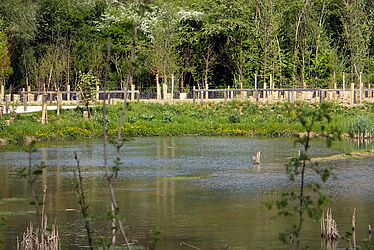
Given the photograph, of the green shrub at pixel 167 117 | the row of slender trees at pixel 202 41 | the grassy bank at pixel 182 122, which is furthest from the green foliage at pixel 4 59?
the green shrub at pixel 167 117

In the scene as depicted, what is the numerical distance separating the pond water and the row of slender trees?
77.8 feet

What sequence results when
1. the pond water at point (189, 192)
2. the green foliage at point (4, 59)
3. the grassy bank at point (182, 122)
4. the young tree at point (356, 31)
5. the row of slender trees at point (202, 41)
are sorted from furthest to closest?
the young tree at point (356, 31), the row of slender trees at point (202, 41), the green foliage at point (4, 59), the grassy bank at point (182, 122), the pond water at point (189, 192)

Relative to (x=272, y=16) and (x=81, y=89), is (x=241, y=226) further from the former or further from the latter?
(x=272, y=16)

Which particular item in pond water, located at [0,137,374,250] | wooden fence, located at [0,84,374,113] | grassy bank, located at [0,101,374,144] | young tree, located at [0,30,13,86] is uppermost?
young tree, located at [0,30,13,86]

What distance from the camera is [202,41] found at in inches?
2532

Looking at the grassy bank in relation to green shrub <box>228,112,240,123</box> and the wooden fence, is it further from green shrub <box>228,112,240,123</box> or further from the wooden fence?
the wooden fence

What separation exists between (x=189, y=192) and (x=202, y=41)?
140 feet

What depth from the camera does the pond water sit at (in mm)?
16797

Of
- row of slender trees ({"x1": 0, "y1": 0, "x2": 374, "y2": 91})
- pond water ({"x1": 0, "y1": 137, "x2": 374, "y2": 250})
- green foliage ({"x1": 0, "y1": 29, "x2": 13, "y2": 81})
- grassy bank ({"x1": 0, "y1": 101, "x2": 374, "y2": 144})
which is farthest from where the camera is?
row of slender trees ({"x1": 0, "y1": 0, "x2": 374, "y2": 91})

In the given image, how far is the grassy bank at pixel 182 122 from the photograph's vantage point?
39.7 meters

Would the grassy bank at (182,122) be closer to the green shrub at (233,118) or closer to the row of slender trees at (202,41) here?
the green shrub at (233,118)

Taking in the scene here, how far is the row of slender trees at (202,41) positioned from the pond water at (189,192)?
23702mm

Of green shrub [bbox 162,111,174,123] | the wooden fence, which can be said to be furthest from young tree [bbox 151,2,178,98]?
green shrub [bbox 162,111,174,123]

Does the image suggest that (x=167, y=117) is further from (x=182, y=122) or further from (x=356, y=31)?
(x=356, y=31)
